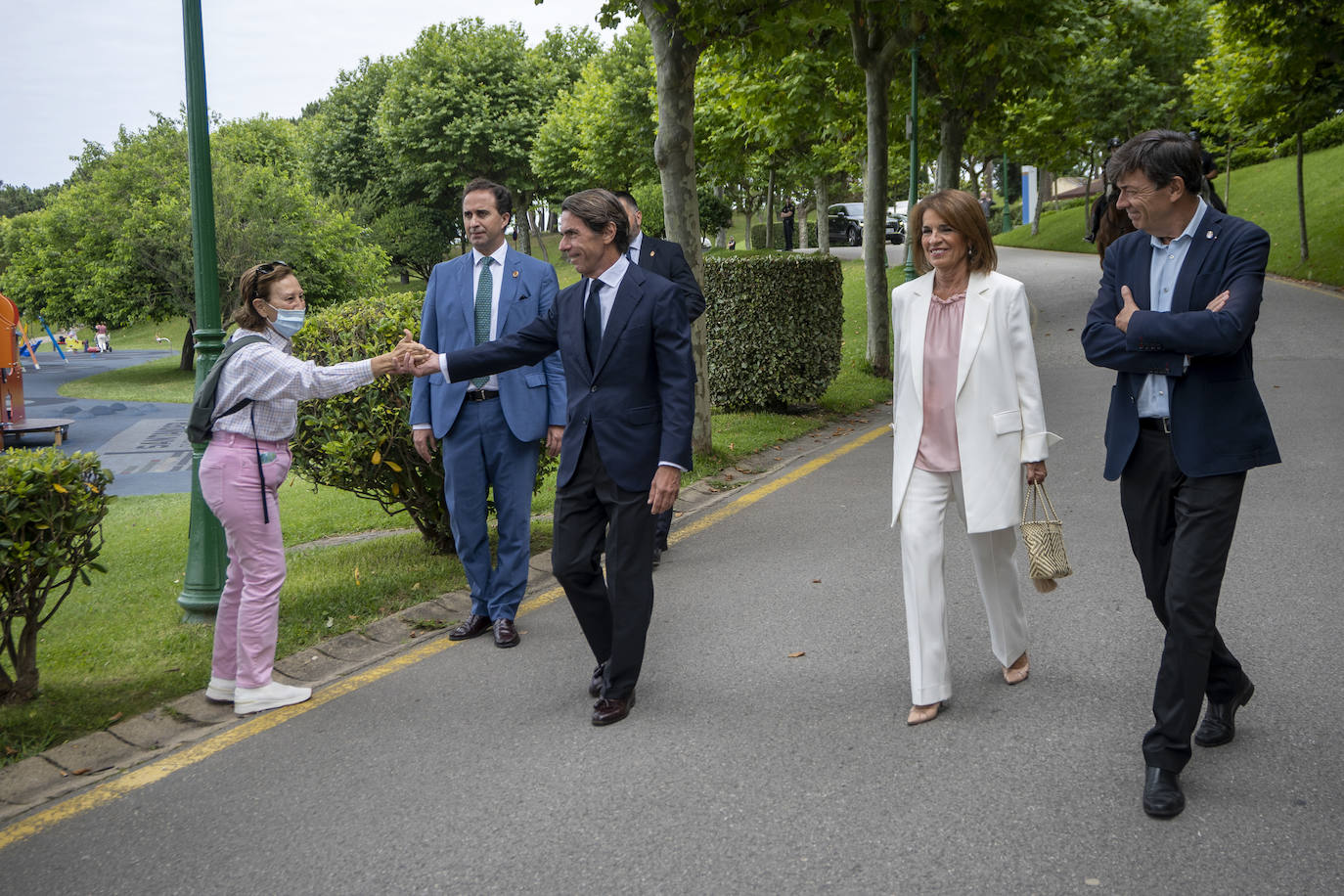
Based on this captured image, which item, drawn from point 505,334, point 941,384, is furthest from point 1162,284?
point 505,334

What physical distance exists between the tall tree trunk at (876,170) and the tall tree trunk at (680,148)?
19.9 ft

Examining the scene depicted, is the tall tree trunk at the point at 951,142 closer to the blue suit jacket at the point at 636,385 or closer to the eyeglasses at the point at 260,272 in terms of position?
the blue suit jacket at the point at 636,385

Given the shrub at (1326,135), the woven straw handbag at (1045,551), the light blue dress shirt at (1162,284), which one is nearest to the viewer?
the light blue dress shirt at (1162,284)

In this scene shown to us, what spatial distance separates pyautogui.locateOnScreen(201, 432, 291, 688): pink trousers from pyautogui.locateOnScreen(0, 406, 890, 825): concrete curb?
235 millimetres

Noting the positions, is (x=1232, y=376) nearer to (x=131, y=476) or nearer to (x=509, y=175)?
(x=131, y=476)

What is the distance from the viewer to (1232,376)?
3.75m

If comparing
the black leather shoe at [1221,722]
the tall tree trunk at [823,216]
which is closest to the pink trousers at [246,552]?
the black leather shoe at [1221,722]

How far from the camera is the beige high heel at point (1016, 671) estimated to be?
4805 mm

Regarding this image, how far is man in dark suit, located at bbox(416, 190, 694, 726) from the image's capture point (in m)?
4.69

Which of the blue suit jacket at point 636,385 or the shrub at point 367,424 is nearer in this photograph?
the blue suit jacket at point 636,385

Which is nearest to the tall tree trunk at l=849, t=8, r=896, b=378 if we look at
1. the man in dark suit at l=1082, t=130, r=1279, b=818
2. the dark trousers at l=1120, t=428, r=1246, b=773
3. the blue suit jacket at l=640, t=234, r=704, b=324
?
the blue suit jacket at l=640, t=234, r=704, b=324

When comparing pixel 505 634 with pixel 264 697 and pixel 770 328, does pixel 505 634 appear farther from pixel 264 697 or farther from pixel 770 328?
pixel 770 328

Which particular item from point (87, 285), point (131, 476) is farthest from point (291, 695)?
point (87, 285)

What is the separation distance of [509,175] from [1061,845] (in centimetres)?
5874
